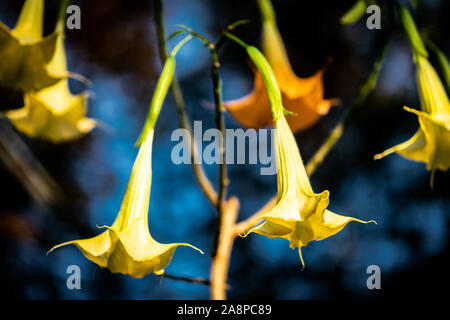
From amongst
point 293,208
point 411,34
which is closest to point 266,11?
point 411,34

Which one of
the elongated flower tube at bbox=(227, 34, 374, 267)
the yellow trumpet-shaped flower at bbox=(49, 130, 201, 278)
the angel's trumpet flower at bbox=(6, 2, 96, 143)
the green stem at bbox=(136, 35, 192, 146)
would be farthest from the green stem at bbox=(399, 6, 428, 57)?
the angel's trumpet flower at bbox=(6, 2, 96, 143)

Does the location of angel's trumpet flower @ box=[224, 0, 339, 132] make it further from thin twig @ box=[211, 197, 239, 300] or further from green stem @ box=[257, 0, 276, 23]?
thin twig @ box=[211, 197, 239, 300]

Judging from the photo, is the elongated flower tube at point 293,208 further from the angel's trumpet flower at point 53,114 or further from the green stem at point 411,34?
the angel's trumpet flower at point 53,114

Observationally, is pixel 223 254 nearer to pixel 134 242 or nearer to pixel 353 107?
pixel 134 242

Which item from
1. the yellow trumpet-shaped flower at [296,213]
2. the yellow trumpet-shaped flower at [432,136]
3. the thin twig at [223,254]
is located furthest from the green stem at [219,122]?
the yellow trumpet-shaped flower at [432,136]

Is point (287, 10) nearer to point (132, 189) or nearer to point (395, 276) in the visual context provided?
point (395, 276)

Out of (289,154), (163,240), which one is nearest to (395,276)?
(163,240)

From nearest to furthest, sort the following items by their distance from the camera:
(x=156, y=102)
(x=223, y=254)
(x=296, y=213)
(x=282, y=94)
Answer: (x=296, y=213)
(x=156, y=102)
(x=223, y=254)
(x=282, y=94)
